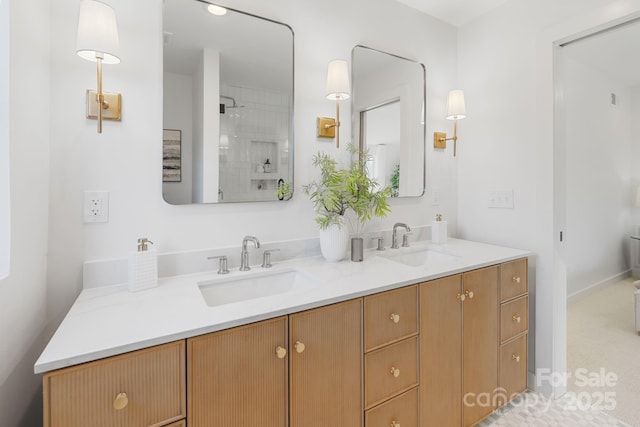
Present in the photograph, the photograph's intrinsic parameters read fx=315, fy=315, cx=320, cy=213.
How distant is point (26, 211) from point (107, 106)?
48 centimetres

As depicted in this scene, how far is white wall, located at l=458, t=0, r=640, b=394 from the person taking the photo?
1808 mm

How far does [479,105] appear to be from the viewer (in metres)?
2.19

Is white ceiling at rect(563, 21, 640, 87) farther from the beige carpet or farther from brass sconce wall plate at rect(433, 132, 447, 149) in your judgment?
the beige carpet

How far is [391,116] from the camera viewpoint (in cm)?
200

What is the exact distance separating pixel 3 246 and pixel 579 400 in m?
2.73

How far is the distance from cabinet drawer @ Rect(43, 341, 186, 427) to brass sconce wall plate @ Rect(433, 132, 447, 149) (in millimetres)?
1997

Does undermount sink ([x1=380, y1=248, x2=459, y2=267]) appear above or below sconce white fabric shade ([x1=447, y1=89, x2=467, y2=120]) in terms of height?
below

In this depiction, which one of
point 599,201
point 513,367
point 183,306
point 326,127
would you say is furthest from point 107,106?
point 599,201

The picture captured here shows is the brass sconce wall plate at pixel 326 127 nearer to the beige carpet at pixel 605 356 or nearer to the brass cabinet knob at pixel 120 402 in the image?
the brass cabinet knob at pixel 120 402

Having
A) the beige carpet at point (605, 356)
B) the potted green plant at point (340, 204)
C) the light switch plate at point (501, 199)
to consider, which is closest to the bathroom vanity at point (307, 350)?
the potted green plant at point (340, 204)

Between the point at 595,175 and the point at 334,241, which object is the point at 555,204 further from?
the point at 595,175

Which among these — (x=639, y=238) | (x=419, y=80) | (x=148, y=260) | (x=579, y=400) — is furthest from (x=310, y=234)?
(x=639, y=238)

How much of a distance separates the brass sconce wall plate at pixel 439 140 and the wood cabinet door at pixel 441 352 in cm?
109

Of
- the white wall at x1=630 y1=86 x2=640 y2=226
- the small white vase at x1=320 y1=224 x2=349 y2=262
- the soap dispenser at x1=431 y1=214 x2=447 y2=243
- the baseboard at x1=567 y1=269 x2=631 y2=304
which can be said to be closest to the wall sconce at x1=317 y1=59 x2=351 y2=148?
the small white vase at x1=320 y1=224 x2=349 y2=262
